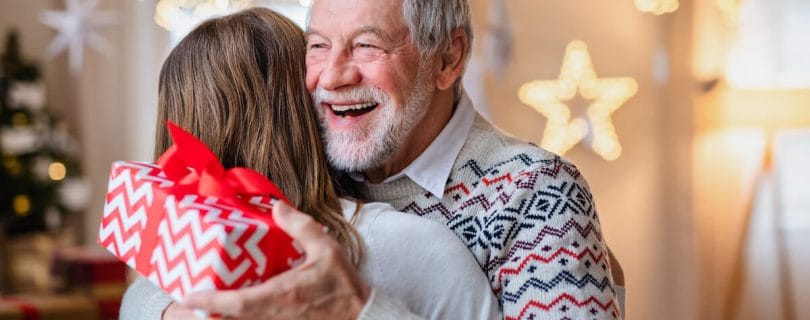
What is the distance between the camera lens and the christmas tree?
5.87 meters

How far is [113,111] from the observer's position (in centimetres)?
684

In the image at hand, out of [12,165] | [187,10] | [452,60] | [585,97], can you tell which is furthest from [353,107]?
[12,165]

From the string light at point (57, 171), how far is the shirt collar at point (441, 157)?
4.66 m

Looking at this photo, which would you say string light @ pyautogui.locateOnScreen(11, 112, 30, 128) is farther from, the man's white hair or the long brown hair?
the long brown hair

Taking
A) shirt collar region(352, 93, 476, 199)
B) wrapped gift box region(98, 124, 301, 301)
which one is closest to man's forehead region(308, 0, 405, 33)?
shirt collar region(352, 93, 476, 199)

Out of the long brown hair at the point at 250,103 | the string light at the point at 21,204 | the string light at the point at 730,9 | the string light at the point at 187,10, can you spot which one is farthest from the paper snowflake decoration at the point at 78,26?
the long brown hair at the point at 250,103

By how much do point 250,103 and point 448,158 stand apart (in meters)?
0.37

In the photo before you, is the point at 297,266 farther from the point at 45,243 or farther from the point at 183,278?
the point at 45,243

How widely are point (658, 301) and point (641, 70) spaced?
3.59ft

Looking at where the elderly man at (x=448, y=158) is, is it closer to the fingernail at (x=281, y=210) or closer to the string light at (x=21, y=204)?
the fingernail at (x=281, y=210)

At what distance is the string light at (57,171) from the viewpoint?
20.1 ft

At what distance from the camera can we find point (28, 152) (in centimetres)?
596

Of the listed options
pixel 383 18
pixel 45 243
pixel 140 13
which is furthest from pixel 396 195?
Result: pixel 45 243

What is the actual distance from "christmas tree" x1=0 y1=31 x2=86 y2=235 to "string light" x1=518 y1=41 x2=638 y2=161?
287 cm
